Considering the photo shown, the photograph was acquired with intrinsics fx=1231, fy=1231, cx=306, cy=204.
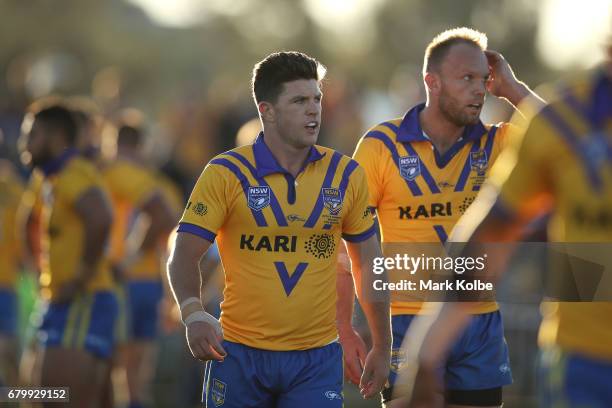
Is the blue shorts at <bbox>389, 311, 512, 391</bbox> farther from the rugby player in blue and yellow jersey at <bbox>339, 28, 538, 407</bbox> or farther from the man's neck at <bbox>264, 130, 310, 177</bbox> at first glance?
the man's neck at <bbox>264, 130, 310, 177</bbox>

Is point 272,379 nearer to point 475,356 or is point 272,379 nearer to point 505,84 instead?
point 475,356

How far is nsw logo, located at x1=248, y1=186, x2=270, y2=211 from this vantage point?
264 inches

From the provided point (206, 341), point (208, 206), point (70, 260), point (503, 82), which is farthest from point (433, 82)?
point (70, 260)

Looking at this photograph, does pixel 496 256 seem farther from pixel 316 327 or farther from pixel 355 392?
pixel 355 392

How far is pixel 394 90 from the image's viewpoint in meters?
20.3

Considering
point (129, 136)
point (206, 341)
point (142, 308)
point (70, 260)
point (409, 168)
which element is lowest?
point (206, 341)

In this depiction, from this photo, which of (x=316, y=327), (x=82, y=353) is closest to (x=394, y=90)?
(x=82, y=353)

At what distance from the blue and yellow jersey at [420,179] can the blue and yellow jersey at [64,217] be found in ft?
8.19

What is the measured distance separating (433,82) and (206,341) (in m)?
2.53

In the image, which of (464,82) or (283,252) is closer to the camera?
(283,252)

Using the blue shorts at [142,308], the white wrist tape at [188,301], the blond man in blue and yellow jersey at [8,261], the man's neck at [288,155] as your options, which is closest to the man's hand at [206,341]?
the white wrist tape at [188,301]

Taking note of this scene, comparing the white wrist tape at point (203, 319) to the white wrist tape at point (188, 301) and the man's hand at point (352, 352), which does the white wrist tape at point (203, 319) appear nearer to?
the white wrist tape at point (188, 301)

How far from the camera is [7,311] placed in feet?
42.2

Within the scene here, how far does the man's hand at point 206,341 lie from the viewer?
241 inches
